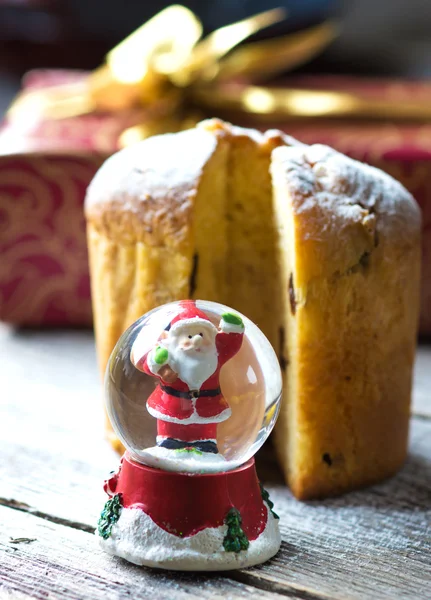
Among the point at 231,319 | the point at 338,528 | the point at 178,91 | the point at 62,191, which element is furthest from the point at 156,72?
the point at 338,528

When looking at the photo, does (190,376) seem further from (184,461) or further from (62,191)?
(62,191)

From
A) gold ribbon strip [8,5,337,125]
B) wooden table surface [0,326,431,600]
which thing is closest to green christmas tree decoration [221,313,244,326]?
wooden table surface [0,326,431,600]

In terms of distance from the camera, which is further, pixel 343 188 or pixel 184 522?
pixel 343 188

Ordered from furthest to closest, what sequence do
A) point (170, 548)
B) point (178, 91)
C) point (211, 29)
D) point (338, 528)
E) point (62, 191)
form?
point (211, 29), point (178, 91), point (62, 191), point (338, 528), point (170, 548)

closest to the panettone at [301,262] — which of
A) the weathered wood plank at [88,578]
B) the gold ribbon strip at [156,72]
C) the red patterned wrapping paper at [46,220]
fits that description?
the weathered wood plank at [88,578]

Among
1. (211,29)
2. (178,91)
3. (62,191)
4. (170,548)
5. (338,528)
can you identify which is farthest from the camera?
(211,29)

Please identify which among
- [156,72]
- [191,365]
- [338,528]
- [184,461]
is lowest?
[338,528]

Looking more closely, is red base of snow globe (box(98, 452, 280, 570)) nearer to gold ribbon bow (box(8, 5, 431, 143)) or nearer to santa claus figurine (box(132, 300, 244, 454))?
santa claus figurine (box(132, 300, 244, 454))
